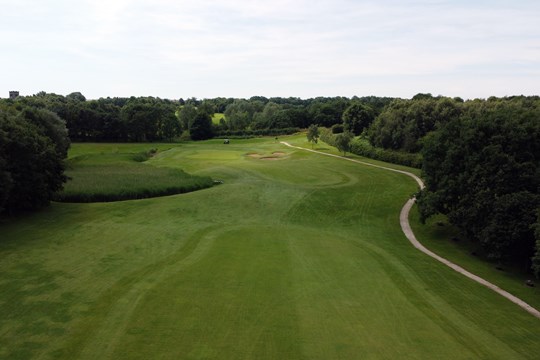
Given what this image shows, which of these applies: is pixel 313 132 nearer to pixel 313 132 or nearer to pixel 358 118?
pixel 313 132

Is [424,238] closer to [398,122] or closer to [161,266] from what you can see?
[161,266]

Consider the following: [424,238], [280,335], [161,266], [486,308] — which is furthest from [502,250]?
[161,266]

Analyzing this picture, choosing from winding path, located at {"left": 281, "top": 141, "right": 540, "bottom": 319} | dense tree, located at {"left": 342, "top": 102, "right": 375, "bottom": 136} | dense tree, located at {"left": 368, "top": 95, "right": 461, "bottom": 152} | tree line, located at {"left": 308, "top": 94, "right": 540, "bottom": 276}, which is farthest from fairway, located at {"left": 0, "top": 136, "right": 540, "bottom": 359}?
dense tree, located at {"left": 342, "top": 102, "right": 375, "bottom": 136}

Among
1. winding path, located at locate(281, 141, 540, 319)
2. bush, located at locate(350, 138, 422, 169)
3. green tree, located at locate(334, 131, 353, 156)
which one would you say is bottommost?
winding path, located at locate(281, 141, 540, 319)

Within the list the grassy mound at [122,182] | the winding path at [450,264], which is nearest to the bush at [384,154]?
the winding path at [450,264]

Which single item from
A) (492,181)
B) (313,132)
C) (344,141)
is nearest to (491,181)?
(492,181)

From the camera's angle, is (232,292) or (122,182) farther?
(122,182)

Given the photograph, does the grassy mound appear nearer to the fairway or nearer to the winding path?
the fairway
